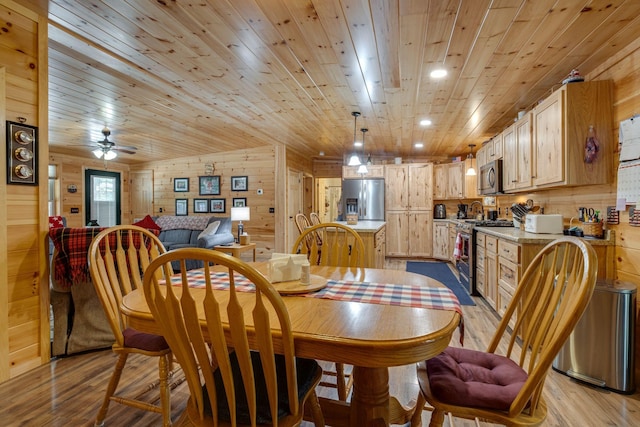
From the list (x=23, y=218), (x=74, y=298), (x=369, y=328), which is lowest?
(x=74, y=298)

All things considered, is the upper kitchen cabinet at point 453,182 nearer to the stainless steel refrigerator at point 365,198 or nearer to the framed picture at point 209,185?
the stainless steel refrigerator at point 365,198

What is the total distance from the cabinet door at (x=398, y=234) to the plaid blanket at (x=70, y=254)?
5.40 metres

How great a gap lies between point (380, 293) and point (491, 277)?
2.47m

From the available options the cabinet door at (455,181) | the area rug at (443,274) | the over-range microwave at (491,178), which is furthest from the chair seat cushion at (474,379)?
the cabinet door at (455,181)

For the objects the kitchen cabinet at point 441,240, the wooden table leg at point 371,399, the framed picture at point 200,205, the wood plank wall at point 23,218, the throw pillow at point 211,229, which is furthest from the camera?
the framed picture at point 200,205

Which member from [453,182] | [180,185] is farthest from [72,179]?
[453,182]

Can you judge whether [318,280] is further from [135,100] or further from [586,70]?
[135,100]

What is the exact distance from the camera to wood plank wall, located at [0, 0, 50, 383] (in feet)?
6.72

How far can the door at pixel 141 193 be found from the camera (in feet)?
25.3

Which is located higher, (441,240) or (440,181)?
(440,181)

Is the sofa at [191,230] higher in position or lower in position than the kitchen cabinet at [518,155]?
lower

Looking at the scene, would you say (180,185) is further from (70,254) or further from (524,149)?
(524,149)

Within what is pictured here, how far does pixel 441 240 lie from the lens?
639 cm

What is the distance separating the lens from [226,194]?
7.11 metres
